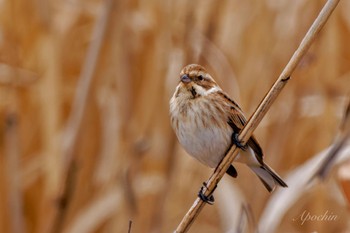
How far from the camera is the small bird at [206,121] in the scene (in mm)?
1393

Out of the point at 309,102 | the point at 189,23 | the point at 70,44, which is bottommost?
the point at 70,44

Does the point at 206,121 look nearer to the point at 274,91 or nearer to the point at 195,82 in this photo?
the point at 195,82

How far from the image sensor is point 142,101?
2.12 m

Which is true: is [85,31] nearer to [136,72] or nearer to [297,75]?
[136,72]

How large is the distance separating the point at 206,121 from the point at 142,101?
2.36ft

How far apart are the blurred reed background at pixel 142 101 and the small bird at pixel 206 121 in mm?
334

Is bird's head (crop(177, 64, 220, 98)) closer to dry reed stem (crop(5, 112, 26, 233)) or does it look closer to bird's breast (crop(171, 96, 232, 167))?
bird's breast (crop(171, 96, 232, 167))

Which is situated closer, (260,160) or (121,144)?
(260,160)

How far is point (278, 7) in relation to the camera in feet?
6.80

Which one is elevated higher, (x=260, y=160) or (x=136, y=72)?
(x=260, y=160)

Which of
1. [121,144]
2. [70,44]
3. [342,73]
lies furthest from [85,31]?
[342,73]

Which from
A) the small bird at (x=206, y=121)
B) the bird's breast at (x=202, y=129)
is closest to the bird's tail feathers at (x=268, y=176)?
the small bird at (x=206, y=121)

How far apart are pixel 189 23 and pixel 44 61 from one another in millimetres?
537

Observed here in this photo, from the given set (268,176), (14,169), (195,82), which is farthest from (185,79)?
(14,169)
